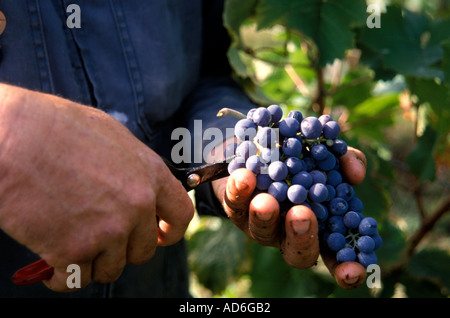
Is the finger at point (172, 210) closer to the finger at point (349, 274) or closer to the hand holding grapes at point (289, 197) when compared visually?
the hand holding grapes at point (289, 197)

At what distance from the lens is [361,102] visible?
61.3 inches

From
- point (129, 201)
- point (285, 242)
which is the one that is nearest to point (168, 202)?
point (129, 201)

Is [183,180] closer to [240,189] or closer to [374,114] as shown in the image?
[240,189]

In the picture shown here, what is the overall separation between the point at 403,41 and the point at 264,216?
0.90 meters

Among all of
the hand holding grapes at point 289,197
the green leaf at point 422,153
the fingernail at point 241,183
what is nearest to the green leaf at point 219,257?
the green leaf at point 422,153

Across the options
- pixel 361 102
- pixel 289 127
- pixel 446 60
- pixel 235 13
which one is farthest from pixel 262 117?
pixel 361 102

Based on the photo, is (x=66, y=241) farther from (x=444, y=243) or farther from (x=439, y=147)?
(x=444, y=243)

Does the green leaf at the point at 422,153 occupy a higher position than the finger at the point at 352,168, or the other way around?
the finger at the point at 352,168

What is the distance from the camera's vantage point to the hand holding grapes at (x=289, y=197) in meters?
0.59

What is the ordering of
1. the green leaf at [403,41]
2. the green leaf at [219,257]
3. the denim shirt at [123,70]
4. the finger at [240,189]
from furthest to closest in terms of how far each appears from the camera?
1. the green leaf at [219,257]
2. the green leaf at [403,41]
3. the denim shirt at [123,70]
4. the finger at [240,189]

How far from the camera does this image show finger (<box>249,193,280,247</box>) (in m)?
0.59

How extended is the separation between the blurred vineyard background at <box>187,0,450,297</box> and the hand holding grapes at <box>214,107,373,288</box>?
440mm

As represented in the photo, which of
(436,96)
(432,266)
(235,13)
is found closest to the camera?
(235,13)

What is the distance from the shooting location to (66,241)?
1.75ft
